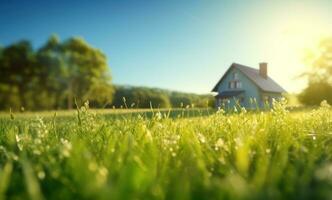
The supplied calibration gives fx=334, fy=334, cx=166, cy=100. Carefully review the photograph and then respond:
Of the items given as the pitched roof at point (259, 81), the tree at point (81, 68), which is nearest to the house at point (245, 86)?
the pitched roof at point (259, 81)

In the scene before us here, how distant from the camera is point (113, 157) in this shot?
194 cm

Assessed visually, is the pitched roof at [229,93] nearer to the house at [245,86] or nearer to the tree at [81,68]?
the house at [245,86]

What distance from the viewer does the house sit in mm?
52438

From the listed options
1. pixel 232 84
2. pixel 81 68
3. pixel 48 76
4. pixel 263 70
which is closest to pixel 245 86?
pixel 232 84

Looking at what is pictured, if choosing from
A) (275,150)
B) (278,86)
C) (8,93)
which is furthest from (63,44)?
(275,150)

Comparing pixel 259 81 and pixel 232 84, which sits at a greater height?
pixel 259 81

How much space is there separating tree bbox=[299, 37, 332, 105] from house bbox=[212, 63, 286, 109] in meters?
5.64

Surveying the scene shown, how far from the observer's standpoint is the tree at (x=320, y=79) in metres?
59.3

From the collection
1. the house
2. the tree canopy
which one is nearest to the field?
the house

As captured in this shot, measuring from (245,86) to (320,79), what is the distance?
17854mm

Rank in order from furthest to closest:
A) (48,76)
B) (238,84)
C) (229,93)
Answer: (48,76) < (238,84) < (229,93)

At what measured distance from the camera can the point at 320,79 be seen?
6191cm

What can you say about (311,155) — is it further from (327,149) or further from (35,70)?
(35,70)

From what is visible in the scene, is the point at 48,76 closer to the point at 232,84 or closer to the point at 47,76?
the point at 47,76
